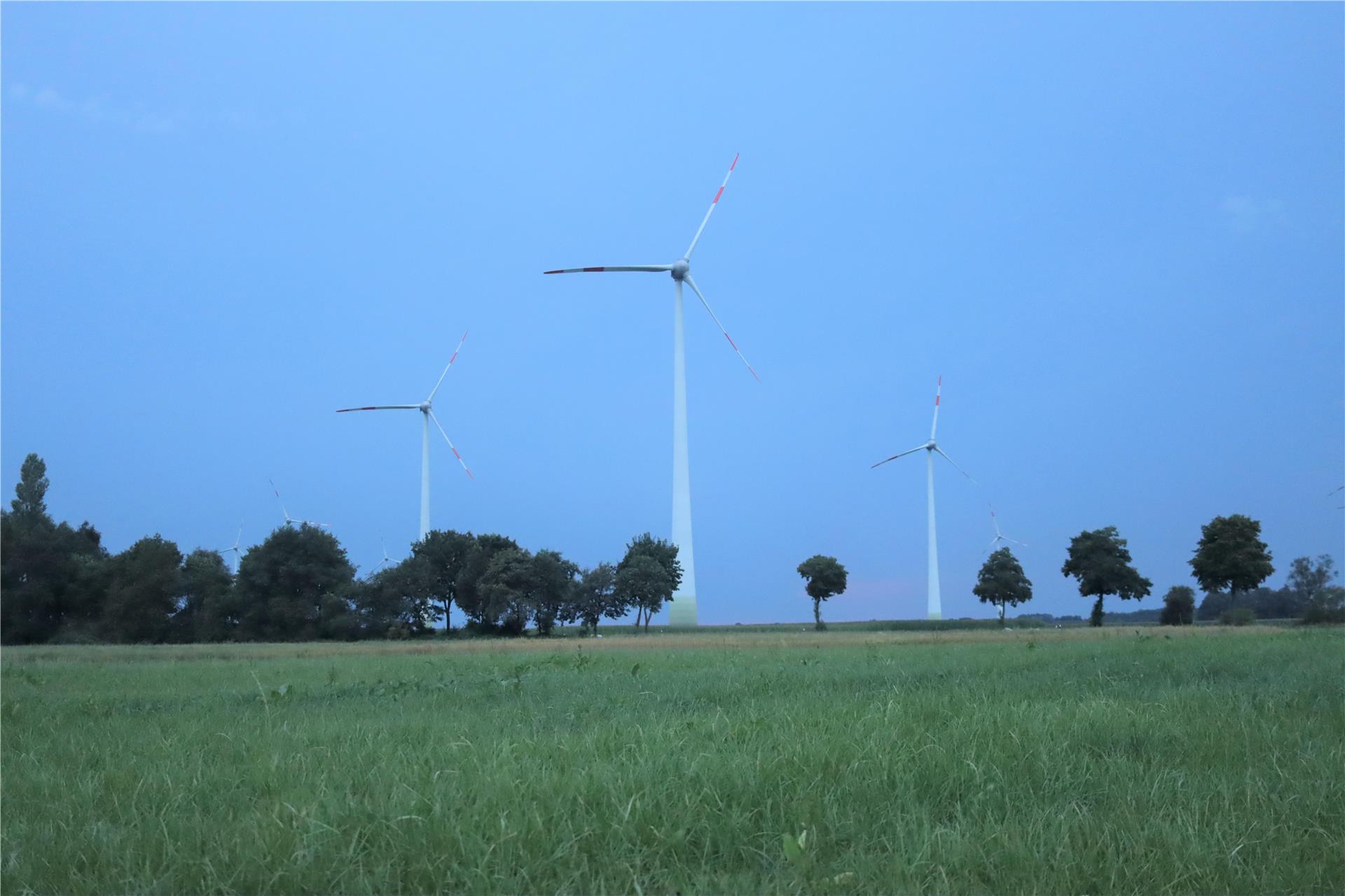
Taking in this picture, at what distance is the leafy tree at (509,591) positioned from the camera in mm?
65500

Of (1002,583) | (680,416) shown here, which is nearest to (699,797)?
(680,416)

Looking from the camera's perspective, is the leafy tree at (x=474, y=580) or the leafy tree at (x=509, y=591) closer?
the leafy tree at (x=509, y=591)

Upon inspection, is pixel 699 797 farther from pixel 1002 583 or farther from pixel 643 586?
pixel 1002 583

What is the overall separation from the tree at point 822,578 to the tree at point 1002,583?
46.3ft

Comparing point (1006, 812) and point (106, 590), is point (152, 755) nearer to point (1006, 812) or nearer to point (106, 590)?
point (1006, 812)

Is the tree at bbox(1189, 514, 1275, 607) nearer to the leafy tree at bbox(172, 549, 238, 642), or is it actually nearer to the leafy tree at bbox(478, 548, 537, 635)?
the leafy tree at bbox(478, 548, 537, 635)

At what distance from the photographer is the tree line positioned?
67062 millimetres

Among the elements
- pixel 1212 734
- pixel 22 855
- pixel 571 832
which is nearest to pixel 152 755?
pixel 22 855

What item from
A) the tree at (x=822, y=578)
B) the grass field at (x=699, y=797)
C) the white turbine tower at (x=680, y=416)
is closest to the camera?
the grass field at (x=699, y=797)

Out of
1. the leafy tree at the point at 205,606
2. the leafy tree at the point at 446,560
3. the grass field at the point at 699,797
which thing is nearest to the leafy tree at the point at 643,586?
the leafy tree at the point at 446,560

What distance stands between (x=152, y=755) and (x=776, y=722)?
223 inches

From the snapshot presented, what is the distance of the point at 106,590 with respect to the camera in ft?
229

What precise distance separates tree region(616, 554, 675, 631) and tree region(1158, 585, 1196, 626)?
4117 cm

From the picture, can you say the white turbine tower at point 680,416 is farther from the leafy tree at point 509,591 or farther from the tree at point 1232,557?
the tree at point 1232,557
